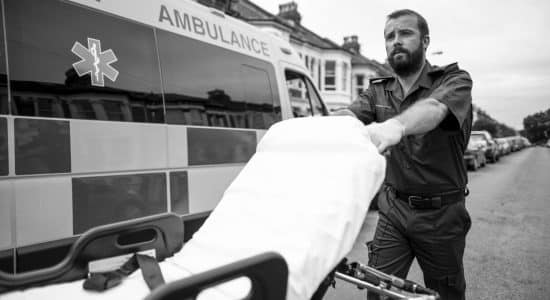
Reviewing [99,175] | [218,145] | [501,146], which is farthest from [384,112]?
[501,146]

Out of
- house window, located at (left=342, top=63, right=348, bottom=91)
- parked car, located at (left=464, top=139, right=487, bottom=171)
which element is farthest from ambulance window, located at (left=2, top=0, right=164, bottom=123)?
house window, located at (left=342, top=63, right=348, bottom=91)

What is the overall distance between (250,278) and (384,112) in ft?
5.09

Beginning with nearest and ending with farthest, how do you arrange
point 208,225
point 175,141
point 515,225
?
point 208,225 < point 175,141 < point 515,225

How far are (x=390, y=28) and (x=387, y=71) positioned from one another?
1489 inches

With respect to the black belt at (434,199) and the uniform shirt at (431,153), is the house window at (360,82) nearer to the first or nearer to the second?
the uniform shirt at (431,153)

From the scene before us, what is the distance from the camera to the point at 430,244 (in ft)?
6.73

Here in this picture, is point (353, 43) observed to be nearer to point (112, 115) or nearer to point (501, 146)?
point (501, 146)

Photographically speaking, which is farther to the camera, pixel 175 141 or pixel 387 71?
pixel 387 71

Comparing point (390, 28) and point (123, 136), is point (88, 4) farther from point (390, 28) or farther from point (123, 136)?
point (390, 28)

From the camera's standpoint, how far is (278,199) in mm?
1447

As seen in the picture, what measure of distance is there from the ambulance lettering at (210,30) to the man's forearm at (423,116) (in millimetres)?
2431

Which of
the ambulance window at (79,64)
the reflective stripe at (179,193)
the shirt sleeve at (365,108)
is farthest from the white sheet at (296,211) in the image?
the reflective stripe at (179,193)

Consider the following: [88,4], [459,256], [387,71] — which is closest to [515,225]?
[459,256]

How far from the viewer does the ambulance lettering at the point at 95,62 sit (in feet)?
8.66
